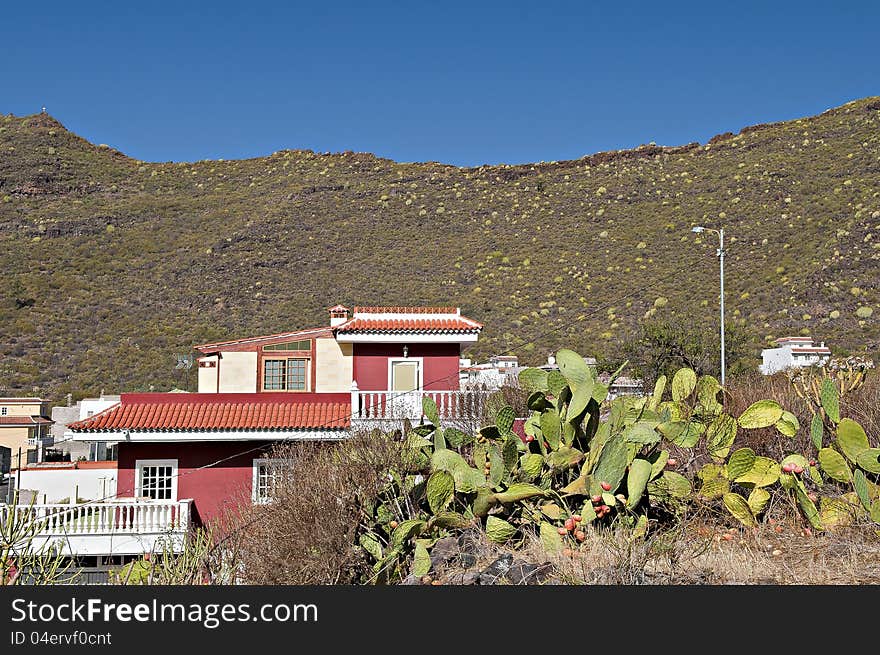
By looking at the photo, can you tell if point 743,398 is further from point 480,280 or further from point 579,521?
point 480,280

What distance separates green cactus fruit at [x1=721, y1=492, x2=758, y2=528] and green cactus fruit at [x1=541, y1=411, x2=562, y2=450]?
1.72 m

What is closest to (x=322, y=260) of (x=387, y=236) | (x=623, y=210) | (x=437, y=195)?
(x=387, y=236)

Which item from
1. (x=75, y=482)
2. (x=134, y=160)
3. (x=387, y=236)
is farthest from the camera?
(x=134, y=160)

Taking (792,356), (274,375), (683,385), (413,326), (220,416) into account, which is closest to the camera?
(683,385)

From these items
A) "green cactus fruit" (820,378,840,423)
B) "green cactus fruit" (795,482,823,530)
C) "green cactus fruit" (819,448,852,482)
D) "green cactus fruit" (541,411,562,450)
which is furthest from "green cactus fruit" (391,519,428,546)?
"green cactus fruit" (820,378,840,423)

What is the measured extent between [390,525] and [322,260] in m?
40.5

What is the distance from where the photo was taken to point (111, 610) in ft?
12.9

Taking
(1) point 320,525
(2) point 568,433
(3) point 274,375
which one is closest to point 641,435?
(2) point 568,433

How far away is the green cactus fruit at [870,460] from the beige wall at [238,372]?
1442 centimetres

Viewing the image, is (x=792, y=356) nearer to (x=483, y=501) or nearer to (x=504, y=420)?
(x=504, y=420)

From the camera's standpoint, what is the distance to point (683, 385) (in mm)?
9000

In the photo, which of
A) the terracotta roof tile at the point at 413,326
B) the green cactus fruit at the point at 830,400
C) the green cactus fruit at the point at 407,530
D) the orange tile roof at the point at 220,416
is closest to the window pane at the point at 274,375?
the terracotta roof tile at the point at 413,326

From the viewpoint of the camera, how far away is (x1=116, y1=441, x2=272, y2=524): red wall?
1570 centimetres

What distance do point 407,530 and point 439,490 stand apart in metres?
0.55
